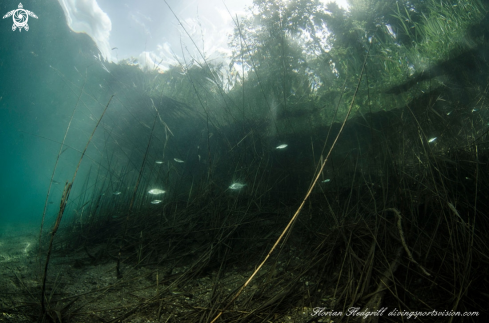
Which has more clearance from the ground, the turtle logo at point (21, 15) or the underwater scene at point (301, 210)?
the turtle logo at point (21, 15)

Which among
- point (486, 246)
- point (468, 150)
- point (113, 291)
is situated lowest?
point (113, 291)

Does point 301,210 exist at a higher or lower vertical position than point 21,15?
lower

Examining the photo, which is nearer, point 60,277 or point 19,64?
point 60,277

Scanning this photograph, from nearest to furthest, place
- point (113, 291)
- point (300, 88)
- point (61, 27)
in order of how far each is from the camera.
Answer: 1. point (113, 291)
2. point (300, 88)
3. point (61, 27)

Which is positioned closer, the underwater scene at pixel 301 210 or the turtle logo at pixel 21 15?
the underwater scene at pixel 301 210

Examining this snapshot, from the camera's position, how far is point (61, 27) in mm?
12930

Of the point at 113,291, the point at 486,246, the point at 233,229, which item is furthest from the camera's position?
the point at 233,229

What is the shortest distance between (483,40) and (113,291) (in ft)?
18.7

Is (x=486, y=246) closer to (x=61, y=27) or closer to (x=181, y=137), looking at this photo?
(x=181, y=137)

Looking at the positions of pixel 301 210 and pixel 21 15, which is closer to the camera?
pixel 301 210

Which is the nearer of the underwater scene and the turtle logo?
the underwater scene

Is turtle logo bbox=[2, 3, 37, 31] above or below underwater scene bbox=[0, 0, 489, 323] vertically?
above

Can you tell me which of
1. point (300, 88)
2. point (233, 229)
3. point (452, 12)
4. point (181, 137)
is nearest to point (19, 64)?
point (181, 137)

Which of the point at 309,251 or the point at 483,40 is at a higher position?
the point at 483,40
